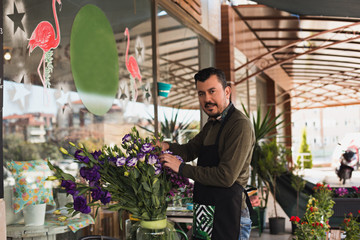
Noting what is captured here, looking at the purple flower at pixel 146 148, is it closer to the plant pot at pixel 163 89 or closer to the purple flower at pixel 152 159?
the purple flower at pixel 152 159

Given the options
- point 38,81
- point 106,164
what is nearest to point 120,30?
point 38,81

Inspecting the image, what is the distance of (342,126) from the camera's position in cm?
1830

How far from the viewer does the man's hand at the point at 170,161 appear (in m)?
1.56

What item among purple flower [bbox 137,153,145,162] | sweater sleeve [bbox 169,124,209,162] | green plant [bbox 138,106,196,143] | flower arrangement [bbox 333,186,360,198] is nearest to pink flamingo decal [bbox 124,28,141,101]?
green plant [bbox 138,106,196,143]

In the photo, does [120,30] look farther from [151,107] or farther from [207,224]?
[207,224]

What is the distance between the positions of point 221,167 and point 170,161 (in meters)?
0.35

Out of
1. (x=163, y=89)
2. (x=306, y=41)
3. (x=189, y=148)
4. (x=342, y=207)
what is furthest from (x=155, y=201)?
(x=306, y=41)

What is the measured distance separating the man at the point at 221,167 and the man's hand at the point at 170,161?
0.22 metres

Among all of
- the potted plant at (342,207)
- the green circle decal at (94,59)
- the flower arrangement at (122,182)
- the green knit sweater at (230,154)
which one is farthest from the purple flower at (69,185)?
the potted plant at (342,207)

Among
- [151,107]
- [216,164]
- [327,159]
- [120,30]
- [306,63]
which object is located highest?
[306,63]

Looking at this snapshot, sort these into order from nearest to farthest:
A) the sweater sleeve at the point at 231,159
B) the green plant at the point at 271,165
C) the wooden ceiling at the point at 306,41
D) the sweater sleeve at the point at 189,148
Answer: the sweater sleeve at the point at 231,159 < the sweater sleeve at the point at 189,148 < the green plant at the point at 271,165 < the wooden ceiling at the point at 306,41

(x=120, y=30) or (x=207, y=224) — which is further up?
(x=120, y=30)

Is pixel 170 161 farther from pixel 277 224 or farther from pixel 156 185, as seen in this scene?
pixel 277 224

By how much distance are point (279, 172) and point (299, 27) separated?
151 inches
